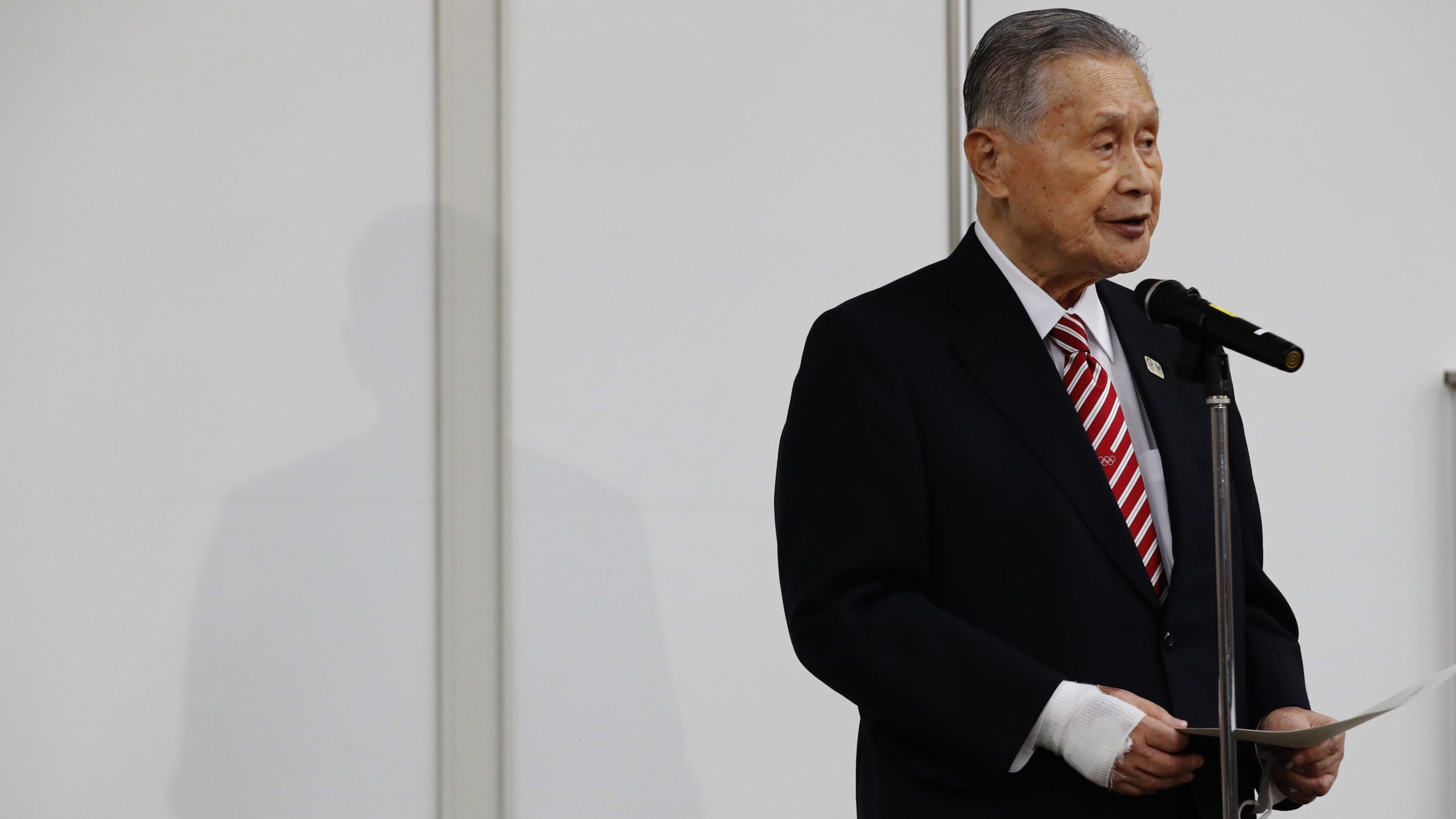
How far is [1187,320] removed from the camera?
153cm

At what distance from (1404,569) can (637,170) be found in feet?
6.72

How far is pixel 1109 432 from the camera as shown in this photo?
1.78 m

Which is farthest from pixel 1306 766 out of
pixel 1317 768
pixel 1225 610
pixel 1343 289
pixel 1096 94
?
pixel 1343 289

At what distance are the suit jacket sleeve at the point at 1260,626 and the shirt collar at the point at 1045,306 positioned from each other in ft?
0.61

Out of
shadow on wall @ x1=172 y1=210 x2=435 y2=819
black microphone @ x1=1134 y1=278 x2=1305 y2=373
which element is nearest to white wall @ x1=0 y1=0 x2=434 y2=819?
shadow on wall @ x1=172 y1=210 x2=435 y2=819

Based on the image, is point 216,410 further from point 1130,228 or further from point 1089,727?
point 1089,727

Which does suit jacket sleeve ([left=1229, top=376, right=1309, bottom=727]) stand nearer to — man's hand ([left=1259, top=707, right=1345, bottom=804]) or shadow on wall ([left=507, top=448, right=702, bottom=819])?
man's hand ([left=1259, top=707, right=1345, bottom=804])

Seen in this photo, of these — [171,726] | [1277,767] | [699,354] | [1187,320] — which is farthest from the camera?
[699,354]

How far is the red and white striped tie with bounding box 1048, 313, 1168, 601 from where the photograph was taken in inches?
68.7

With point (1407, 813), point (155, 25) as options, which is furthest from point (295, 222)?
point (1407, 813)

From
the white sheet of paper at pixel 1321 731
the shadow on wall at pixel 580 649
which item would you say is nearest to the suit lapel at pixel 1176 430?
the white sheet of paper at pixel 1321 731

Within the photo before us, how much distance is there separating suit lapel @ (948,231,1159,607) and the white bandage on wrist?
0.19 m

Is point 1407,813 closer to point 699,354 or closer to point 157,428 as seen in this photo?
point 699,354

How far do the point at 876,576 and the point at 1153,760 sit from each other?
355mm
